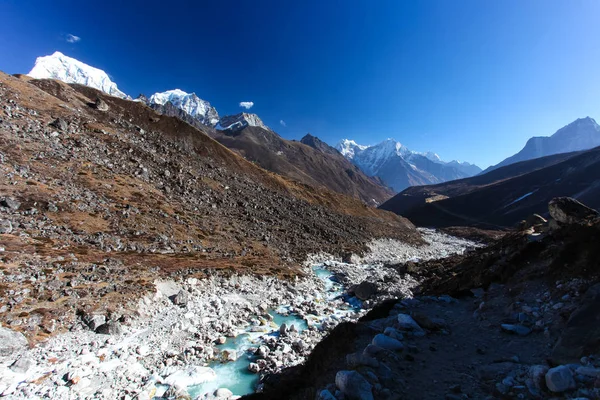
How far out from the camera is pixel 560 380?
6141 mm

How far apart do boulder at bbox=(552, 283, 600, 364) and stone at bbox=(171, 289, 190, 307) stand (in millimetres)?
19730

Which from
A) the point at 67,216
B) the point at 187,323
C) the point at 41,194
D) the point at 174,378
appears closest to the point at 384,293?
the point at 187,323

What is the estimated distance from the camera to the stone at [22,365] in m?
12.0

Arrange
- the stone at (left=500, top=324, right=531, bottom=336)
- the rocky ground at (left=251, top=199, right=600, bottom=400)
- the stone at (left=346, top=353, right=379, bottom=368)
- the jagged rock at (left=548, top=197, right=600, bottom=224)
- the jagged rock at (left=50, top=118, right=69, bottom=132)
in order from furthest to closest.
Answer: the jagged rock at (left=50, top=118, right=69, bottom=132), the jagged rock at (left=548, top=197, right=600, bottom=224), the stone at (left=500, top=324, right=531, bottom=336), the stone at (left=346, top=353, right=379, bottom=368), the rocky ground at (left=251, top=199, right=600, bottom=400)

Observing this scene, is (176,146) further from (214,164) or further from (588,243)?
(588,243)

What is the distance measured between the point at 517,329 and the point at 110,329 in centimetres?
1895

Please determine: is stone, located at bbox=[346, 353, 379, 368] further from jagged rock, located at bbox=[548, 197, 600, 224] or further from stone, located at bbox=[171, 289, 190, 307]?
jagged rock, located at bbox=[548, 197, 600, 224]

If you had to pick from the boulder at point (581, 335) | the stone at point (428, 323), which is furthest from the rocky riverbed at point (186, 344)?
the boulder at point (581, 335)

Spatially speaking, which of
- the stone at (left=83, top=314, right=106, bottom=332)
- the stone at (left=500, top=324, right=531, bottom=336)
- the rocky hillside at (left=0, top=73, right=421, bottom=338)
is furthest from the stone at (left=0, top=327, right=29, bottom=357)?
the stone at (left=500, top=324, right=531, bottom=336)

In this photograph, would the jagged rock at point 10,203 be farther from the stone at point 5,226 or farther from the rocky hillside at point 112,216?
the stone at point 5,226

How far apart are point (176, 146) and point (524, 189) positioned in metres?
210

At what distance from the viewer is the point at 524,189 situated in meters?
184

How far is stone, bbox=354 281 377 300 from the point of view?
2675 cm

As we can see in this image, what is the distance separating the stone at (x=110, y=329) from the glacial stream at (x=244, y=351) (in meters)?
5.45
